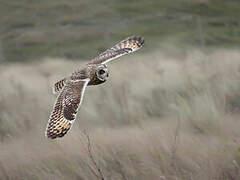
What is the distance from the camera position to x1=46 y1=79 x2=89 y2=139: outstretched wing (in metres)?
3.50

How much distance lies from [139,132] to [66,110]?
1.98ft

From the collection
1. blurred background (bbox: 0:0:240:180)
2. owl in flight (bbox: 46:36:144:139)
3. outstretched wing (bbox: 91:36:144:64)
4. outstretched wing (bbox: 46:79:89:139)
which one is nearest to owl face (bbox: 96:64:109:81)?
owl in flight (bbox: 46:36:144:139)

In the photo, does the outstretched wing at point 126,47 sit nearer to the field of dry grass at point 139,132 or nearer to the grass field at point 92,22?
the field of dry grass at point 139,132

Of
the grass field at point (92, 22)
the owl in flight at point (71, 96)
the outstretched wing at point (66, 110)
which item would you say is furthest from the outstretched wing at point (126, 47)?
the grass field at point (92, 22)

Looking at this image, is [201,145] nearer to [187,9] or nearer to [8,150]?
[8,150]

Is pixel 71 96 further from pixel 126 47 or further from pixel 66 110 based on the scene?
pixel 126 47

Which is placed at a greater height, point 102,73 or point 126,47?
point 102,73

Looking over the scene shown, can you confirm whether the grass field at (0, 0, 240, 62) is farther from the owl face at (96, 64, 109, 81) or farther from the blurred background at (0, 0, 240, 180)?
the owl face at (96, 64, 109, 81)

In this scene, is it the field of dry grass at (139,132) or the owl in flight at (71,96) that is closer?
the field of dry grass at (139,132)

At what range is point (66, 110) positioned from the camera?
12.0 ft

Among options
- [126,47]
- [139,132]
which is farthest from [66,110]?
[126,47]

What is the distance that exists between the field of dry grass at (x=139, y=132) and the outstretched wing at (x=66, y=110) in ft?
0.86

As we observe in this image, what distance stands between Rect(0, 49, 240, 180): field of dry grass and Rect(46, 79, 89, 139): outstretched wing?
261mm

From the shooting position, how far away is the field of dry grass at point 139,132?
3.35 meters
